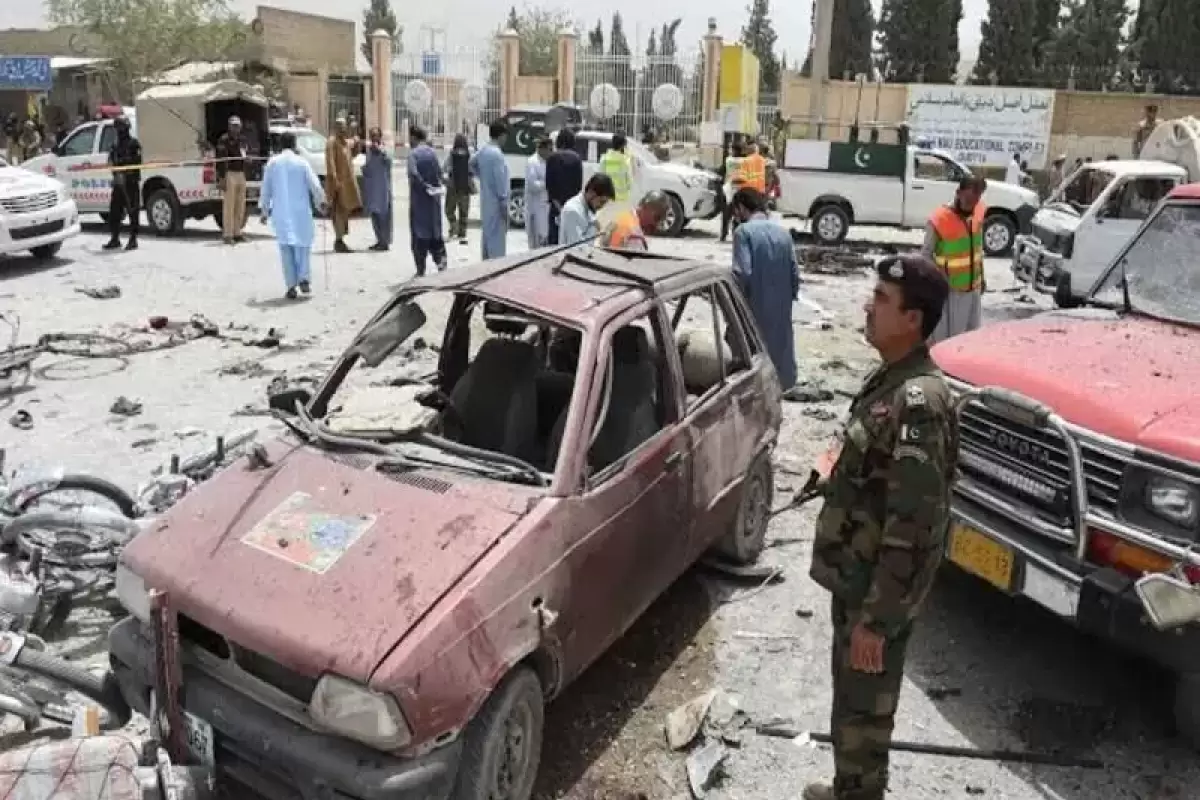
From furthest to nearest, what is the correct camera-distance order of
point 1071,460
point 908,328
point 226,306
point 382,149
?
1. point 382,149
2. point 226,306
3. point 1071,460
4. point 908,328

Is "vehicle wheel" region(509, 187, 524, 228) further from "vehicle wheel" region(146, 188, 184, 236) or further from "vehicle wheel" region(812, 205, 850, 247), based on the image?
"vehicle wheel" region(146, 188, 184, 236)

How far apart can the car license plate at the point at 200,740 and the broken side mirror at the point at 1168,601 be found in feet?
9.42

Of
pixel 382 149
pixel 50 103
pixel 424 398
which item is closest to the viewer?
pixel 424 398

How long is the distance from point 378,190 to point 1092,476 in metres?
12.8

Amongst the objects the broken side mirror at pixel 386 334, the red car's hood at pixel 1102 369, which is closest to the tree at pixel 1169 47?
the red car's hood at pixel 1102 369

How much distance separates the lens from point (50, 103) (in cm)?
3650

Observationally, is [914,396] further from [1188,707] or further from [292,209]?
[292,209]

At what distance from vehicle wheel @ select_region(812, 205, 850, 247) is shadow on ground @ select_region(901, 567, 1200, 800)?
43.6ft

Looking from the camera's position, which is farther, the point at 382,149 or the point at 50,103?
the point at 50,103

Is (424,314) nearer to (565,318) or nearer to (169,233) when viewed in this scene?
(565,318)

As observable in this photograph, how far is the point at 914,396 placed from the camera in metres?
2.85

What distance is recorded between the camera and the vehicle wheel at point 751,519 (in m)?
5.10

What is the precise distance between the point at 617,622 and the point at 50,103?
39398mm

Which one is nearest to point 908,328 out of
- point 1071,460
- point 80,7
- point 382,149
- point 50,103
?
point 1071,460
